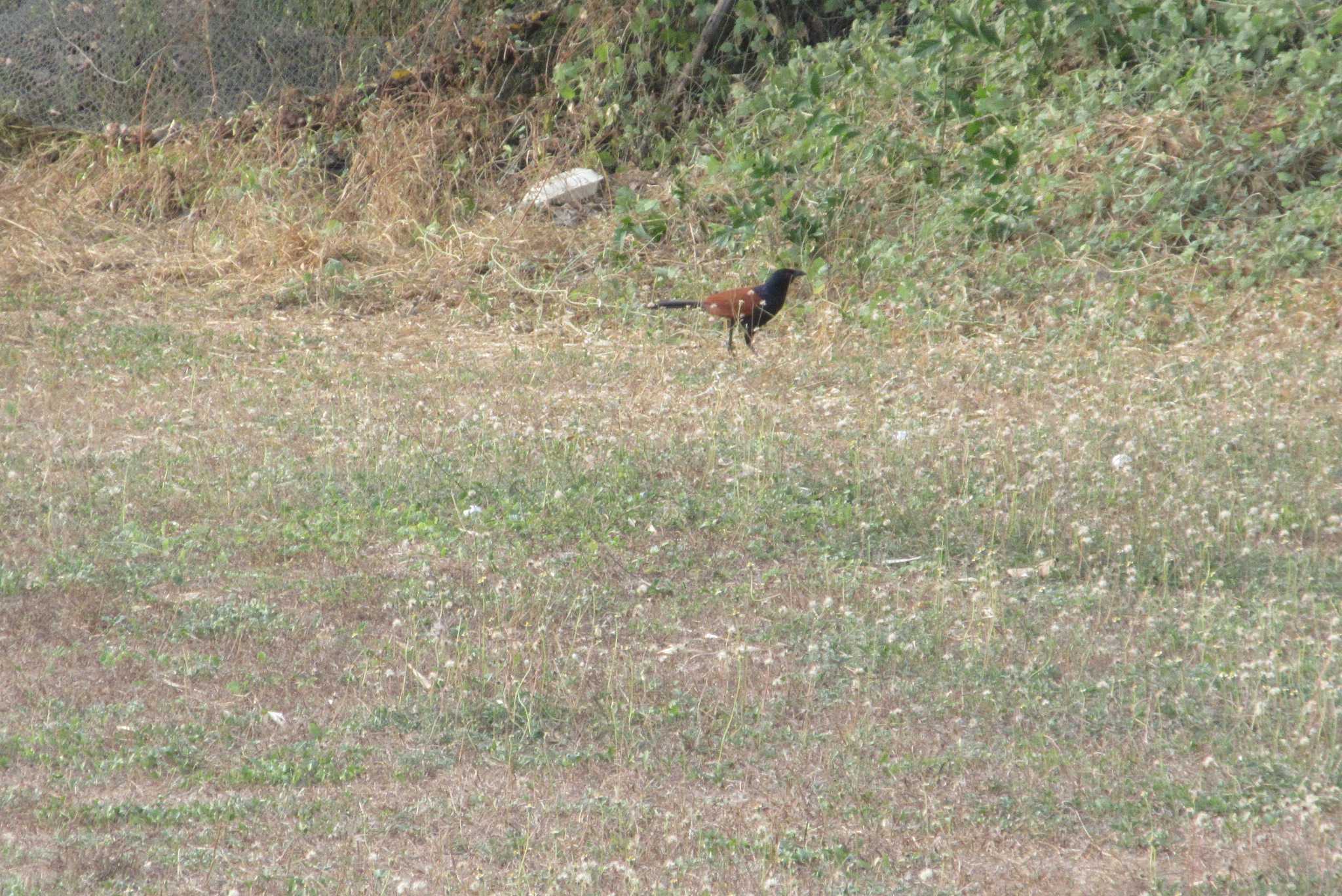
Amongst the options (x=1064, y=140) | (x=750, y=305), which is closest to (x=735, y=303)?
(x=750, y=305)

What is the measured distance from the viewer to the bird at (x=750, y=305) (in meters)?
8.26

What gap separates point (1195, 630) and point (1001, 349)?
3898mm

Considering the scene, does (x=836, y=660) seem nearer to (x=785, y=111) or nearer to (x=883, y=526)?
(x=883, y=526)

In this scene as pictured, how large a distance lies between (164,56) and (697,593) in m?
9.66

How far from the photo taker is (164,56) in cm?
1274

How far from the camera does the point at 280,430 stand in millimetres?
6879

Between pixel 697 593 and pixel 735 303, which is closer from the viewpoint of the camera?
pixel 697 593

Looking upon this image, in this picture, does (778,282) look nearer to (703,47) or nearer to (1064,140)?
(1064,140)

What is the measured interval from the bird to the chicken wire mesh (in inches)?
220

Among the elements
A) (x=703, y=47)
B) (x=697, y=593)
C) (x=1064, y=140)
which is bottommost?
(x=703, y=47)

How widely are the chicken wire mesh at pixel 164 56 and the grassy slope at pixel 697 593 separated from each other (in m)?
4.06

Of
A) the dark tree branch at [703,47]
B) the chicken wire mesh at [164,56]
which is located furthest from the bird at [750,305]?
the chicken wire mesh at [164,56]

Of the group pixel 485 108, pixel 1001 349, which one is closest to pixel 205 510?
pixel 1001 349

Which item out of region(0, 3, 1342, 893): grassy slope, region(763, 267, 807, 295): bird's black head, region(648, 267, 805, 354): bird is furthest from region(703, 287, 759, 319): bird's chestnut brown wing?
region(0, 3, 1342, 893): grassy slope
